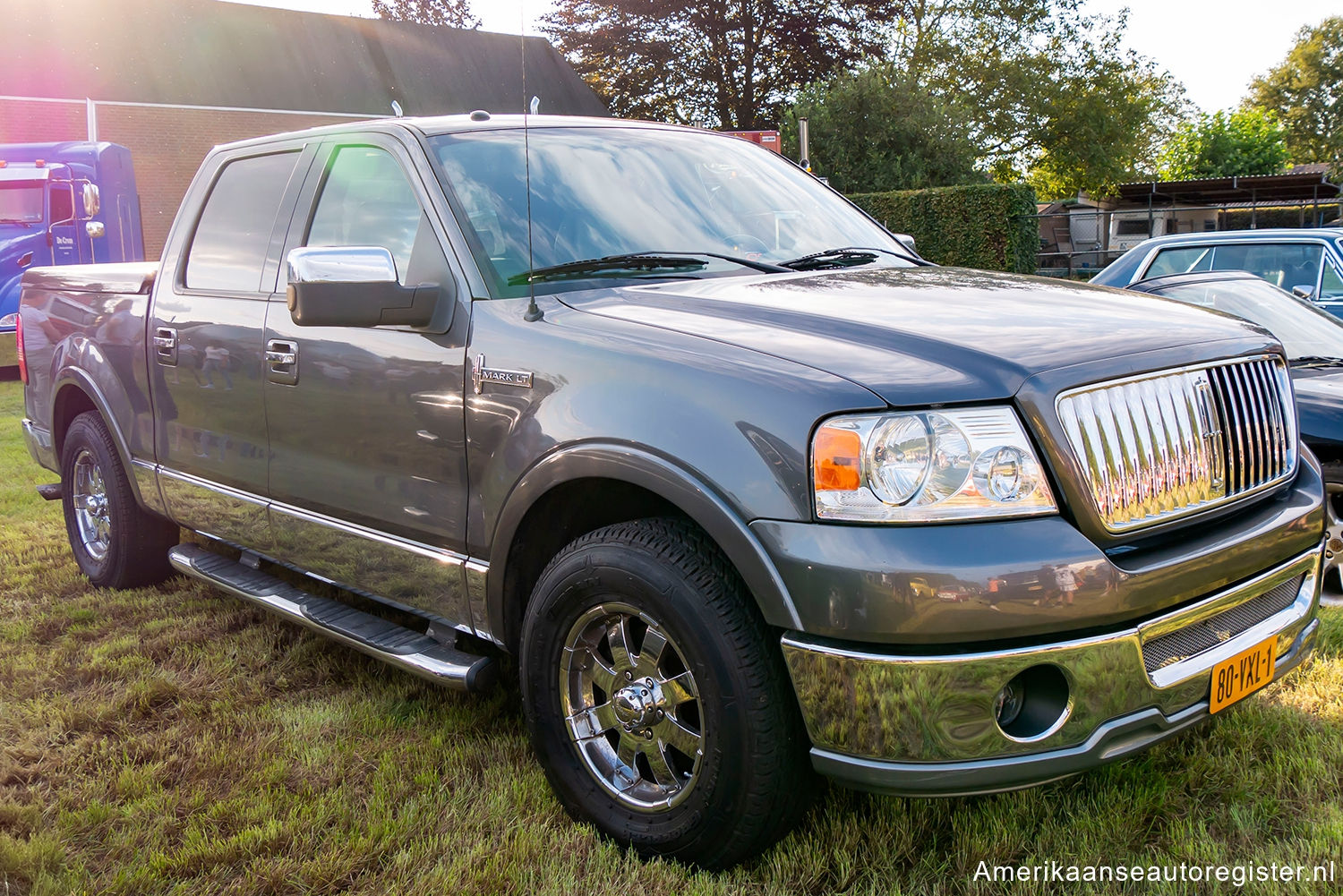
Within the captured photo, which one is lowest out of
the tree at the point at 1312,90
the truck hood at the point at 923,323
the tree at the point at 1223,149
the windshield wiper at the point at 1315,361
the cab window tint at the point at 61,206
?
the windshield wiper at the point at 1315,361

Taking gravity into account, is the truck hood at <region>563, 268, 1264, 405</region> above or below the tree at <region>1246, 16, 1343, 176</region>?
below

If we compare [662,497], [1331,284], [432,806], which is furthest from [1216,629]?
[1331,284]

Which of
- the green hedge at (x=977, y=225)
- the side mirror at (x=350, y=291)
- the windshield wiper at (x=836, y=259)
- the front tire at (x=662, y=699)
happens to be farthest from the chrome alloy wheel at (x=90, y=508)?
the green hedge at (x=977, y=225)

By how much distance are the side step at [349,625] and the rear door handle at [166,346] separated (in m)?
0.77

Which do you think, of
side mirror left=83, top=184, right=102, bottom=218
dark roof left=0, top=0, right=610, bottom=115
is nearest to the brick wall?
dark roof left=0, top=0, right=610, bottom=115

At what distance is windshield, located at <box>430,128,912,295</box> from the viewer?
3.10 meters

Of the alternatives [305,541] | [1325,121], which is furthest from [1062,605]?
[1325,121]

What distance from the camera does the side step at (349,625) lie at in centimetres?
296

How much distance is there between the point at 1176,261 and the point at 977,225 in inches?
426

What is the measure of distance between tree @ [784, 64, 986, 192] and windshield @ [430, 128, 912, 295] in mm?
23579

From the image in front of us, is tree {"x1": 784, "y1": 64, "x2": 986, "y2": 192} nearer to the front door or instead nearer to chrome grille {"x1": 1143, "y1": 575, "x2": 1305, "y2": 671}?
the front door

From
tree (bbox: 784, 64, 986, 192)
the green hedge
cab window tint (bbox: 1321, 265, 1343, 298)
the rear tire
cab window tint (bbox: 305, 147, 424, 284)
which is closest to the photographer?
cab window tint (bbox: 305, 147, 424, 284)

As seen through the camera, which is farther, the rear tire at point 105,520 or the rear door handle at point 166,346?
the rear tire at point 105,520

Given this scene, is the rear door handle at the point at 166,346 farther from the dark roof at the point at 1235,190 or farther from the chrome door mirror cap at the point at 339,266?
the dark roof at the point at 1235,190
